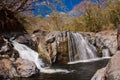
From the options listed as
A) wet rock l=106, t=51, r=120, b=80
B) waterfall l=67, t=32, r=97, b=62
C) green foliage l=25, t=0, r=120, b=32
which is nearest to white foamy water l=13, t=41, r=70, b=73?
waterfall l=67, t=32, r=97, b=62

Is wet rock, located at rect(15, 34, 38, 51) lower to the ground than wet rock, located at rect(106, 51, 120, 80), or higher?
higher

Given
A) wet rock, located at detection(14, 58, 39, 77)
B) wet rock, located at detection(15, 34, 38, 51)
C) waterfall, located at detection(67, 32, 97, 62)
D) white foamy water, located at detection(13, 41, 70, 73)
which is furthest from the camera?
waterfall, located at detection(67, 32, 97, 62)

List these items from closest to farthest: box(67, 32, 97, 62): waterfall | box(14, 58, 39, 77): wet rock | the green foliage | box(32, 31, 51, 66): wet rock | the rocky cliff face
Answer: box(14, 58, 39, 77): wet rock
box(32, 31, 51, 66): wet rock
the rocky cliff face
box(67, 32, 97, 62): waterfall
the green foliage

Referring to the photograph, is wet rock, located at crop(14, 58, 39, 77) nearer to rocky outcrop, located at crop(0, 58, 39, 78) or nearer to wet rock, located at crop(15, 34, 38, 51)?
rocky outcrop, located at crop(0, 58, 39, 78)

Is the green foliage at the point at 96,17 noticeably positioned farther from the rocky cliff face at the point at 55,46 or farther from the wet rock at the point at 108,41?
the rocky cliff face at the point at 55,46

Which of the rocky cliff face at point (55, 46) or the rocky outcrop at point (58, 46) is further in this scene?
the rocky outcrop at point (58, 46)

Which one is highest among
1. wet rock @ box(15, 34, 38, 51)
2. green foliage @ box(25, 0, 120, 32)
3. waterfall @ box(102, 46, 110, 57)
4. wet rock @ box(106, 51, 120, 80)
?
green foliage @ box(25, 0, 120, 32)

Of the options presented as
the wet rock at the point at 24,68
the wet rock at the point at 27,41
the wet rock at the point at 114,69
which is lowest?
the wet rock at the point at 24,68

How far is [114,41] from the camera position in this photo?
105ft

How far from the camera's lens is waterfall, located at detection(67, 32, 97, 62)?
88.4ft

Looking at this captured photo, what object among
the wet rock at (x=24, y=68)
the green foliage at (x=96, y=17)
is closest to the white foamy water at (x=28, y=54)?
the wet rock at (x=24, y=68)

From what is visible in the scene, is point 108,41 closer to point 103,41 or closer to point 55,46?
point 103,41

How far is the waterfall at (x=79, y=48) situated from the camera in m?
27.0

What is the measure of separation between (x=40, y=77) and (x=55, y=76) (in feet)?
2.86
